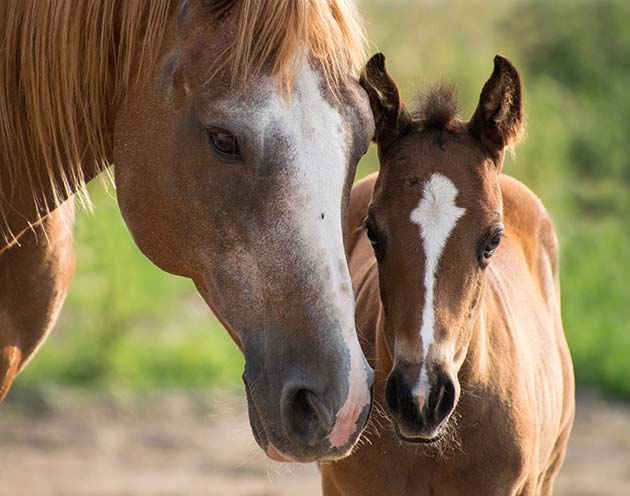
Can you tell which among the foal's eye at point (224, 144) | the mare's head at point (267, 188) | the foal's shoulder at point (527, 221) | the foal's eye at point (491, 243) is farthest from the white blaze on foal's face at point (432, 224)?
the foal's shoulder at point (527, 221)

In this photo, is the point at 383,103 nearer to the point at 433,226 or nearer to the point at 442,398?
the point at 433,226

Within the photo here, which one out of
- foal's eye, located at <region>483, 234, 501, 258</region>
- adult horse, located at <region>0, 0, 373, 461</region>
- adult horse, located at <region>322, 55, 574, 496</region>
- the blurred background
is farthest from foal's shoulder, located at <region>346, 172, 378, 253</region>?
adult horse, located at <region>0, 0, 373, 461</region>

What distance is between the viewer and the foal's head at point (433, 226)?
273cm

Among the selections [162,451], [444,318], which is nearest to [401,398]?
[444,318]

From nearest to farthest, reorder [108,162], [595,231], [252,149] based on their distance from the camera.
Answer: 1. [252,149]
2. [108,162]
3. [595,231]

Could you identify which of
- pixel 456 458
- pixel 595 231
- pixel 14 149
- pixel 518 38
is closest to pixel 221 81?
pixel 14 149

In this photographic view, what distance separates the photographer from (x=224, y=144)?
7.70 ft

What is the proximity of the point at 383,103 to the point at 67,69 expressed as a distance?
0.99m

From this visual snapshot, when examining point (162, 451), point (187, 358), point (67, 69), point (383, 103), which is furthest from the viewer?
point (187, 358)

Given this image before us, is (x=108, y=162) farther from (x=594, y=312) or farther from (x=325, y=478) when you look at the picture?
(x=594, y=312)

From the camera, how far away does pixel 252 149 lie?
2.30 meters

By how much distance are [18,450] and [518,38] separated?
9.52 meters

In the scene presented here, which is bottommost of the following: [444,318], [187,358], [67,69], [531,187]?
[187,358]

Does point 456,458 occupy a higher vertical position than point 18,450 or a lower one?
higher
